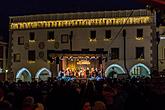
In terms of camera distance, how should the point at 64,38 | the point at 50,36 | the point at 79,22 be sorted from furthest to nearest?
1. the point at 50,36
2. the point at 64,38
3. the point at 79,22

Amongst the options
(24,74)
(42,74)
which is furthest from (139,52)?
(24,74)

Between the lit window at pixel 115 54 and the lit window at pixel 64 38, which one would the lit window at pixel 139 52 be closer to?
the lit window at pixel 115 54

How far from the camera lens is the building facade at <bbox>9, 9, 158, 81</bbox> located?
5288 cm

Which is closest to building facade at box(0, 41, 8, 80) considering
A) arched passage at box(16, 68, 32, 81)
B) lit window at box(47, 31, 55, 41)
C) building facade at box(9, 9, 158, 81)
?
building facade at box(9, 9, 158, 81)

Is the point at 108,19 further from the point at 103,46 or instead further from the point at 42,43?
the point at 42,43

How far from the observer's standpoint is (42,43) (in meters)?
56.7

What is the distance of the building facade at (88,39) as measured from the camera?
173ft

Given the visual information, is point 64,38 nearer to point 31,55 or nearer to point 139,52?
point 31,55

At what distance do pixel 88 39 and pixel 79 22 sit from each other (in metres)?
A: 2.29

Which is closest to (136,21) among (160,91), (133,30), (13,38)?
(133,30)

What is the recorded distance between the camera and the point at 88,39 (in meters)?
55.0

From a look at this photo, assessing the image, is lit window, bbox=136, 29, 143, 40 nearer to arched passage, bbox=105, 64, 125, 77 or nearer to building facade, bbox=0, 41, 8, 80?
arched passage, bbox=105, 64, 125, 77

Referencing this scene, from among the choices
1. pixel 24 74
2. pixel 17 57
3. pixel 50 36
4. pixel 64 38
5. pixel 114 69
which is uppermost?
pixel 50 36

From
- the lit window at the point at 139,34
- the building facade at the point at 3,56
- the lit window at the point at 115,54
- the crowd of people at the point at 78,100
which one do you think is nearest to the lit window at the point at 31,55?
the building facade at the point at 3,56
